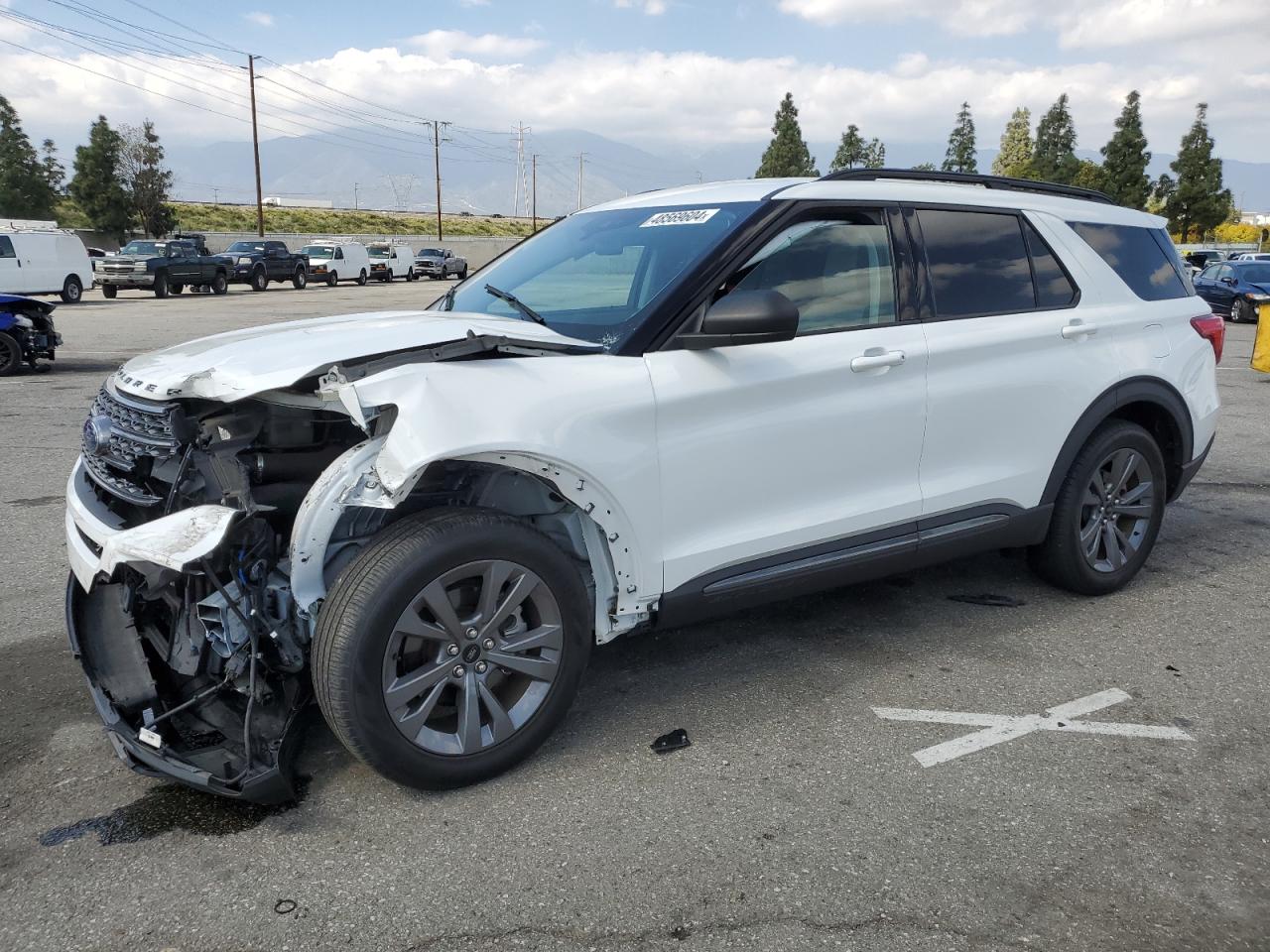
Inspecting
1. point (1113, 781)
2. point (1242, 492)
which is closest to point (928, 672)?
point (1113, 781)

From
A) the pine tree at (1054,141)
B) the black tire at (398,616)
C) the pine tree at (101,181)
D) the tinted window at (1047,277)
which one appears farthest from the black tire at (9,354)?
the pine tree at (1054,141)

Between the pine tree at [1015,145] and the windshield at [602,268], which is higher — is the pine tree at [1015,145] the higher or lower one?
the higher one

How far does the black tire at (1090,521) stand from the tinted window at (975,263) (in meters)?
0.76

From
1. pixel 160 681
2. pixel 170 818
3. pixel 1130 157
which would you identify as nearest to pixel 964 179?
pixel 160 681

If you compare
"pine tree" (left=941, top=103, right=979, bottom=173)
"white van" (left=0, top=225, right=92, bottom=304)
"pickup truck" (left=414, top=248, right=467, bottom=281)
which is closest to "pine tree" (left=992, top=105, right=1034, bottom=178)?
"pine tree" (left=941, top=103, right=979, bottom=173)

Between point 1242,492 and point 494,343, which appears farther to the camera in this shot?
point 1242,492

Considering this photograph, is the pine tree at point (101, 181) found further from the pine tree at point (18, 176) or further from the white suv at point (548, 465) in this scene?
the white suv at point (548, 465)

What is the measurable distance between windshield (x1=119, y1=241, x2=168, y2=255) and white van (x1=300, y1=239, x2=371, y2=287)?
7273 mm

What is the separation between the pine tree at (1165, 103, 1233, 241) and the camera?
5281 centimetres

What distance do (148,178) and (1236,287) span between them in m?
52.8

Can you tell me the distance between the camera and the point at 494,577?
2.92m

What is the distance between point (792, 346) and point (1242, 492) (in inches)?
195

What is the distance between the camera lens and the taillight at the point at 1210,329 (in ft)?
15.8

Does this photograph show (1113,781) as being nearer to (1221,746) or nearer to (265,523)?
(1221,746)
